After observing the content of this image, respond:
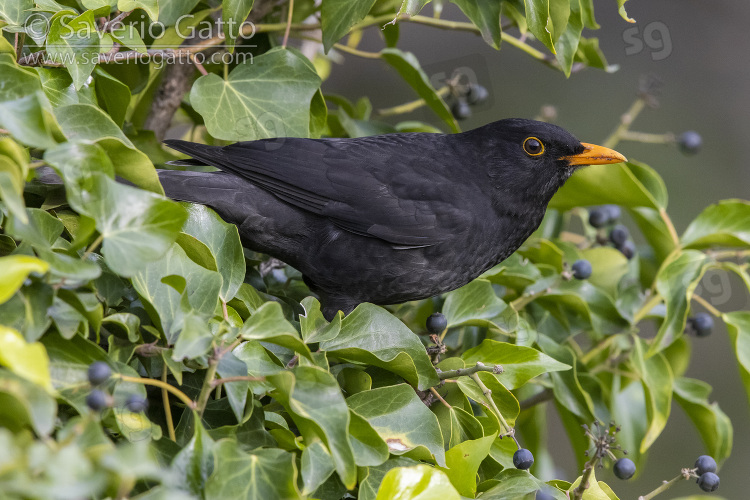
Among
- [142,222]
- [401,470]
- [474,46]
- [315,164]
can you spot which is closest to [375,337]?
[401,470]

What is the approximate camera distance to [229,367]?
1569mm

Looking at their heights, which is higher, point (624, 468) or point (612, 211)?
point (612, 211)

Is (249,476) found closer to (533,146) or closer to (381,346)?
(381,346)

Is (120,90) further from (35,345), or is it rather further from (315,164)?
(35,345)

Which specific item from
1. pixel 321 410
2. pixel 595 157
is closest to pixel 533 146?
pixel 595 157

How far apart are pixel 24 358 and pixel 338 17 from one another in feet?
5.33

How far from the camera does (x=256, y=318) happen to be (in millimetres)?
1558

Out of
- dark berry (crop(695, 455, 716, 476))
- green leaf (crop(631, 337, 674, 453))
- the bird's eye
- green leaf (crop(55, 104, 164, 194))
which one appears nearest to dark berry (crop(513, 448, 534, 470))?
dark berry (crop(695, 455, 716, 476))

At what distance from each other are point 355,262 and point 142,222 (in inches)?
59.5

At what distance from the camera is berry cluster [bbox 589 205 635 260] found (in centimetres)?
324

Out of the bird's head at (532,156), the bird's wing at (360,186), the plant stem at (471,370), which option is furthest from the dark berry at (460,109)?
the plant stem at (471,370)

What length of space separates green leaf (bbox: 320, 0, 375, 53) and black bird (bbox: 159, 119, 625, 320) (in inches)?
20.3

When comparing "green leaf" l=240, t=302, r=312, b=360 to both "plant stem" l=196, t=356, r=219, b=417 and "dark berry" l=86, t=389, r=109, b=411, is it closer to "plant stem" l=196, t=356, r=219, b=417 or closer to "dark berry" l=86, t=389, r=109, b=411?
"plant stem" l=196, t=356, r=219, b=417

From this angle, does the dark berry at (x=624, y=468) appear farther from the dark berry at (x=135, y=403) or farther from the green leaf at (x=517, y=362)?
the dark berry at (x=135, y=403)
